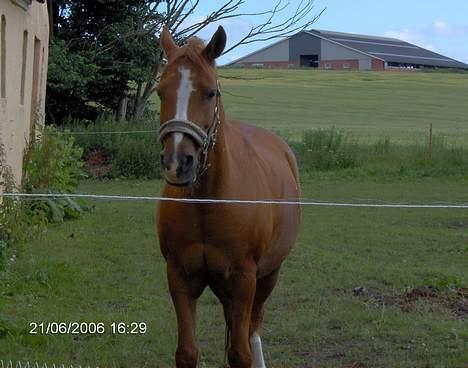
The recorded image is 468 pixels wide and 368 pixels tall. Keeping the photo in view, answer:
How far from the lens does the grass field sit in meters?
6.70

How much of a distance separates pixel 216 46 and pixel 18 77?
7799mm

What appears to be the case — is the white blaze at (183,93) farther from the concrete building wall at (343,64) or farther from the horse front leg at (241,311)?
the concrete building wall at (343,64)

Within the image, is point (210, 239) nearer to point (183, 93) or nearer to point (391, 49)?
point (183, 93)

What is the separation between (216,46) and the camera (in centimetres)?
489

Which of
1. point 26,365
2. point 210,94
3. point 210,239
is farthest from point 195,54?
point 26,365

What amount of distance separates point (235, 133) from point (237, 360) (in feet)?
4.62

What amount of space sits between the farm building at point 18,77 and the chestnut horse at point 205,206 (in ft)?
19.5

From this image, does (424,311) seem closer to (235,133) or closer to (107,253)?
(235,133)

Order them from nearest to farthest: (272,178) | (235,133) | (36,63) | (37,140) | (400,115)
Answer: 1. (235,133)
2. (272,178)
3. (37,140)
4. (36,63)
5. (400,115)

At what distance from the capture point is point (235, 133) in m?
5.69

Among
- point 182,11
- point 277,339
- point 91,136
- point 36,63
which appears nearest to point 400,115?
point 182,11

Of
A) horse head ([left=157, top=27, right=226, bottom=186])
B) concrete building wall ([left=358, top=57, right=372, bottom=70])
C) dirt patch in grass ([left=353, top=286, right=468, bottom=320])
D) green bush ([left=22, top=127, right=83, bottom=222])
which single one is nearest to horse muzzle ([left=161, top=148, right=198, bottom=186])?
horse head ([left=157, top=27, right=226, bottom=186])

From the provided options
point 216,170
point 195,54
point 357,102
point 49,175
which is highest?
point 357,102

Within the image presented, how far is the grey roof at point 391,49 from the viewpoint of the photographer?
75500 mm
